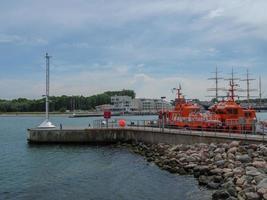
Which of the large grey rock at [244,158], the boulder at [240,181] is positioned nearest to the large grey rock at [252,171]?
the boulder at [240,181]

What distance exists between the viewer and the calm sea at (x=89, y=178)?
25031 millimetres

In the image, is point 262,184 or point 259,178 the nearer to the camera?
point 262,184

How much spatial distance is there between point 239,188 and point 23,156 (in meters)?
26.6

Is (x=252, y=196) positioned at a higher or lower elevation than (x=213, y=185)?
higher

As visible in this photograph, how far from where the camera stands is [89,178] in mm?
30156

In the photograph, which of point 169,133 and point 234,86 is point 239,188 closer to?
point 169,133

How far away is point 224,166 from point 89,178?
9.22 meters

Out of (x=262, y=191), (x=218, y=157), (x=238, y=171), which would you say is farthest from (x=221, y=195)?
(x=218, y=157)

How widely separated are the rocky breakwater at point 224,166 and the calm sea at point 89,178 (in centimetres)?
93

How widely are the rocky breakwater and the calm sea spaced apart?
935 mm

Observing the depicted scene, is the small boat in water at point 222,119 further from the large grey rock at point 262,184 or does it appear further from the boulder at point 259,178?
the large grey rock at point 262,184

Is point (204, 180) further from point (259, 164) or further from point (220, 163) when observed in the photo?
point (259, 164)

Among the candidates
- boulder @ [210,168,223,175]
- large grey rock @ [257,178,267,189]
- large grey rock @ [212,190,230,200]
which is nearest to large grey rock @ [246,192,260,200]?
large grey rock @ [257,178,267,189]

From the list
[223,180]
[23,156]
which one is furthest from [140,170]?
[23,156]
